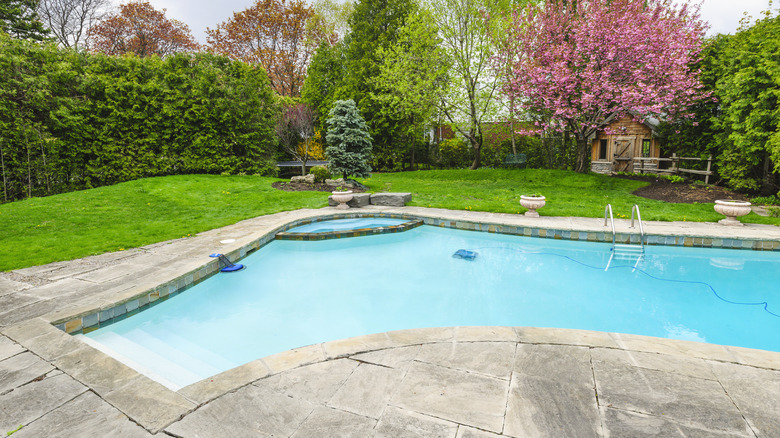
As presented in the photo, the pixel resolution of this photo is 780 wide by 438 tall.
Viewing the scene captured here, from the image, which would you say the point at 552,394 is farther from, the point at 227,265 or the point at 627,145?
the point at 627,145

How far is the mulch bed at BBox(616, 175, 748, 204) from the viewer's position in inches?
422

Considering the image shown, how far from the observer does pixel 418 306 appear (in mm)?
4969

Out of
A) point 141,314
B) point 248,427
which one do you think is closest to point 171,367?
point 141,314

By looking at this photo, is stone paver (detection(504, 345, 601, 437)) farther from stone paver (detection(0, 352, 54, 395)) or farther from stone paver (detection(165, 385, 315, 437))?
stone paver (detection(0, 352, 54, 395))

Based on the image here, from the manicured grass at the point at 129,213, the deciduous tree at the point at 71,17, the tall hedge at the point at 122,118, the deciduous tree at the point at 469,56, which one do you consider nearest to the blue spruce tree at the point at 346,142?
the manicured grass at the point at 129,213

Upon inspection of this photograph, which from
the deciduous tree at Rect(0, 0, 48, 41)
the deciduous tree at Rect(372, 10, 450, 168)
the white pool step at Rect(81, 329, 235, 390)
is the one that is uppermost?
the deciduous tree at Rect(0, 0, 48, 41)

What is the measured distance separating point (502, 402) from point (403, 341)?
99 centimetres

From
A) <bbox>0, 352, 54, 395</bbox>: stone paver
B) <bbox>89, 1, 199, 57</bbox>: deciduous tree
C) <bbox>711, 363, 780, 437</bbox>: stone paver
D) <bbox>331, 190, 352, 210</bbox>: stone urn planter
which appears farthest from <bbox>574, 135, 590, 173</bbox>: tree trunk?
<bbox>89, 1, 199, 57</bbox>: deciduous tree

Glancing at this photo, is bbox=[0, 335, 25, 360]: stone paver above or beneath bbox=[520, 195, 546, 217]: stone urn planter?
beneath

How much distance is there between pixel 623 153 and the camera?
2042 cm

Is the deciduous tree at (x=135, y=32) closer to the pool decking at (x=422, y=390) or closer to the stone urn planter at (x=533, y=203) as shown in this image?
the stone urn planter at (x=533, y=203)

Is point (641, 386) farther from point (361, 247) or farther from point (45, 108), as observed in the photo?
point (45, 108)

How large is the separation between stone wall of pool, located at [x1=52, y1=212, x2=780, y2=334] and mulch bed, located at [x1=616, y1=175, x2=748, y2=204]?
4782mm

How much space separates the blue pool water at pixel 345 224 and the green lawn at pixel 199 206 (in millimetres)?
1520
